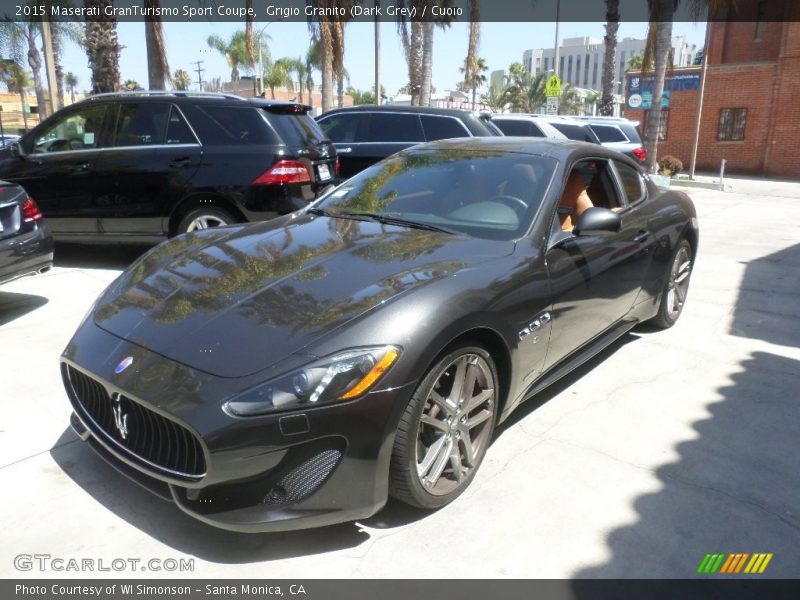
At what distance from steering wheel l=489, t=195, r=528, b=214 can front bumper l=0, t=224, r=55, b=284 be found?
3740 millimetres

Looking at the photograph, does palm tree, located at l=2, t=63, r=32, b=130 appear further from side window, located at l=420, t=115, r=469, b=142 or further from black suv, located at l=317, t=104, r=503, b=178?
side window, located at l=420, t=115, r=469, b=142

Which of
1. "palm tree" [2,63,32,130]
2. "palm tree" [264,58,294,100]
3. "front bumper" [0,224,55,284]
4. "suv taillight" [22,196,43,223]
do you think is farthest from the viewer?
"palm tree" [264,58,294,100]

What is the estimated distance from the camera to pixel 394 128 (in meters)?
9.55

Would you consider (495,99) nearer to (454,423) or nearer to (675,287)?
(675,287)

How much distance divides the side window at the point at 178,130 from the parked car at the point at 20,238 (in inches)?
68.5

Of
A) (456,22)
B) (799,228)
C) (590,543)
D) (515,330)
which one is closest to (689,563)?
(590,543)

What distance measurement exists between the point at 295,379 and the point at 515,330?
1.17m

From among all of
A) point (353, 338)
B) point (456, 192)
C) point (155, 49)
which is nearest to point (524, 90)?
point (155, 49)

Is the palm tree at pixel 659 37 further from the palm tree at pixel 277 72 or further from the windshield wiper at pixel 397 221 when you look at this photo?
the palm tree at pixel 277 72

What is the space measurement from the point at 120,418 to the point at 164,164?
4660 millimetres

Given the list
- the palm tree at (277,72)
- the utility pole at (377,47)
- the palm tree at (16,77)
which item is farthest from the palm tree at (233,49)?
the utility pole at (377,47)

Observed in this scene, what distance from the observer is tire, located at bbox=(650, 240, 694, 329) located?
16.6 feet

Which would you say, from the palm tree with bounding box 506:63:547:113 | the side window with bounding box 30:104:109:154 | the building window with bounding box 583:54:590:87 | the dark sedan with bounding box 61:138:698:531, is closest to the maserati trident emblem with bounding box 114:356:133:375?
the dark sedan with bounding box 61:138:698:531

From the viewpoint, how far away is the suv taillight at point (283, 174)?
6.48 m
